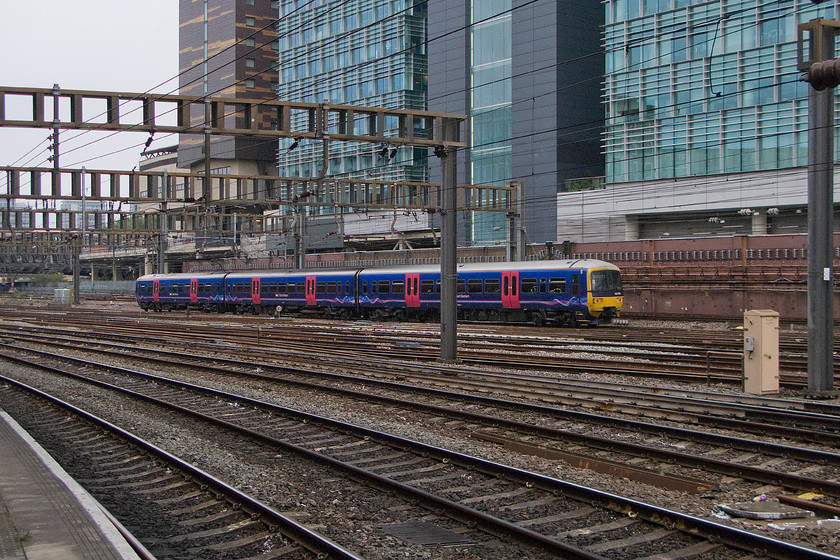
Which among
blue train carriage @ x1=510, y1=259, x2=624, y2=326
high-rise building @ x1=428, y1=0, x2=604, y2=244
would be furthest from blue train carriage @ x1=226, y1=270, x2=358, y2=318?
high-rise building @ x1=428, y1=0, x2=604, y2=244

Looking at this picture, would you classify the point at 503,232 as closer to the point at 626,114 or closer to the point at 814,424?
the point at 626,114

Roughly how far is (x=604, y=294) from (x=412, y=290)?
32.4 feet

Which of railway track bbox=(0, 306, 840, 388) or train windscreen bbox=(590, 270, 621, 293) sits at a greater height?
train windscreen bbox=(590, 270, 621, 293)

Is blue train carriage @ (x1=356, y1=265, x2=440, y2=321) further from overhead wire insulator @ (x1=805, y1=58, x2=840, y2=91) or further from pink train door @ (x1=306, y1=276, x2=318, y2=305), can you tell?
overhead wire insulator @ (x1=805, y1=58, x2=840, y2=91)

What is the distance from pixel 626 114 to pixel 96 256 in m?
73.9

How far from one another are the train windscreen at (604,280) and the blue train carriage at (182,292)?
2912 centimetres

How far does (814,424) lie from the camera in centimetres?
1203

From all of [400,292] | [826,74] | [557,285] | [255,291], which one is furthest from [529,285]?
[826,74]

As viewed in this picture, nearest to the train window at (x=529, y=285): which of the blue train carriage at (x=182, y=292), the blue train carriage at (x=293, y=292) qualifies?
the blue train carriage at (x=293, y=292)

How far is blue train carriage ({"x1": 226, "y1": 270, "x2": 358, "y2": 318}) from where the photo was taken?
44.7 metres

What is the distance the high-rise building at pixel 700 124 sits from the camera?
146 ft

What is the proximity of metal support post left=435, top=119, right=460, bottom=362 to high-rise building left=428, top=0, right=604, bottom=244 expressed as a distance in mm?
34041

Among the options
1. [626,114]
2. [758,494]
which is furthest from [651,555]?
[626,114]

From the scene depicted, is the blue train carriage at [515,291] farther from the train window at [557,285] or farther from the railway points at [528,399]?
the railway points at [528,399]
